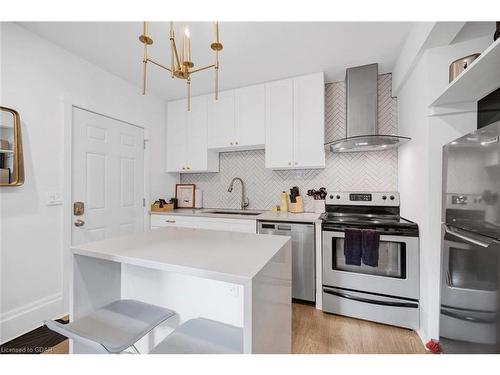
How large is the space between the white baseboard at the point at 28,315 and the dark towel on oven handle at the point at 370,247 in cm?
284

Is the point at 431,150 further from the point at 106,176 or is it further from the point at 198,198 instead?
the point at 106,176

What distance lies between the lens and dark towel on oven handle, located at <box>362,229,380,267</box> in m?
2.03

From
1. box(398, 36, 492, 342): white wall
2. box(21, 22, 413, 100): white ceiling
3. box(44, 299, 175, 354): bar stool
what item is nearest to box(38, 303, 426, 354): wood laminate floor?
box(398, 36, 492, 342): white wall

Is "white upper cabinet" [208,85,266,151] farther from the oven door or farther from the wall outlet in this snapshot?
the wall outlet

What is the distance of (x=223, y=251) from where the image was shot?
115 centimetres

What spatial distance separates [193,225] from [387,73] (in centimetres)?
293

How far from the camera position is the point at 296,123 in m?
2.78

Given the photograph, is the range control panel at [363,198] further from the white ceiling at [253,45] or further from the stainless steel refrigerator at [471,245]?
the white ceiling at [253,45]

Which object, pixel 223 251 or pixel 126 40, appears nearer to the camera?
pixel 223 251

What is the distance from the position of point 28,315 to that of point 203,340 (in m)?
1.89

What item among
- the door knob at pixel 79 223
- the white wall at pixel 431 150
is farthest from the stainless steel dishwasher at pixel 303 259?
the door knob at pixel 79 223

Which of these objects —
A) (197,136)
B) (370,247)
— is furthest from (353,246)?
(197,136)
